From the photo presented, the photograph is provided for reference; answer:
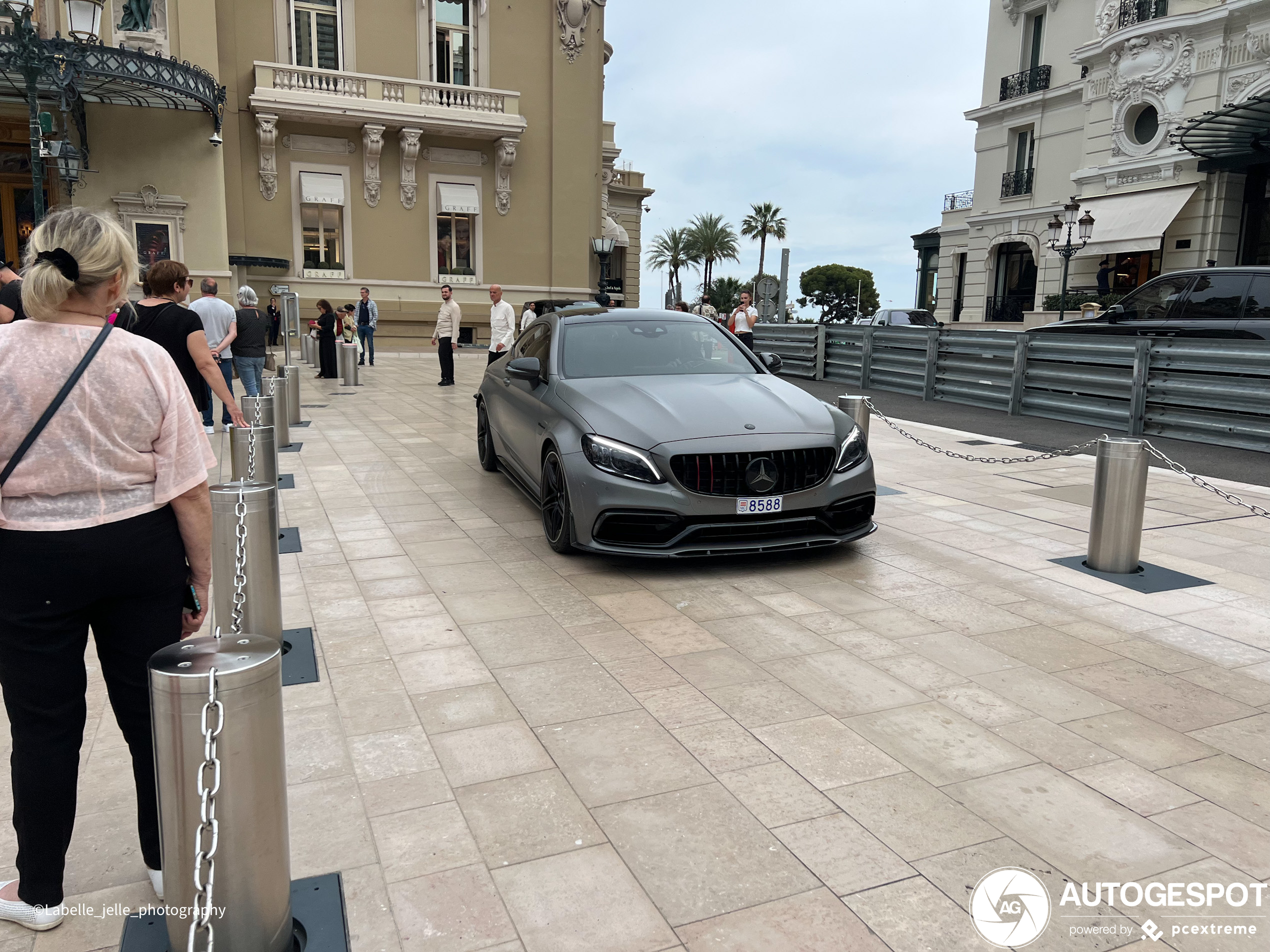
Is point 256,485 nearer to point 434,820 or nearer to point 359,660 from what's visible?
point 359,660

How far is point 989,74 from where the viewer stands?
36.7m

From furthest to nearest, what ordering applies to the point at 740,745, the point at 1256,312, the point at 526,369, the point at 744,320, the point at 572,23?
the point at 572,23 → the point at 744,320 → the point at 1256,312 → the point at 526,369 → the point at 740,745

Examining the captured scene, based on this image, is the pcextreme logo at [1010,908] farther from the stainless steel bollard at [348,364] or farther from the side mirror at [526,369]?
the stainless steel bollard at [348,364]

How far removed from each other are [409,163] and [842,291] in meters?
73.5

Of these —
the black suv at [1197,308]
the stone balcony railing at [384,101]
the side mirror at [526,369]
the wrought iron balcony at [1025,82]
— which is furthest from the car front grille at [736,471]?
the wrought iron balcony at [1025,82]

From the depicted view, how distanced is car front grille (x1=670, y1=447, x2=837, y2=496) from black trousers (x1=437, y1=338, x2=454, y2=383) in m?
13.7

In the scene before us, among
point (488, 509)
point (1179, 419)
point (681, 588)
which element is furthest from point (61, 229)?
point (1179, 419)

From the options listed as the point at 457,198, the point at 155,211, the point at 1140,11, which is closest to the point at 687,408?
the point at 155,211

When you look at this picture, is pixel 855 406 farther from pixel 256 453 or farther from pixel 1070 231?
pixel 1070 231

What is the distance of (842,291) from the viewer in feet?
319

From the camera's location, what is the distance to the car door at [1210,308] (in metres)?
11.8

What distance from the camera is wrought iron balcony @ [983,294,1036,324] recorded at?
3606 cm

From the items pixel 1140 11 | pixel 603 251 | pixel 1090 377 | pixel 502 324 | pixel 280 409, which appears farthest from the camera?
pixel 603 251

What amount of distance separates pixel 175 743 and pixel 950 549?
5559 mm
